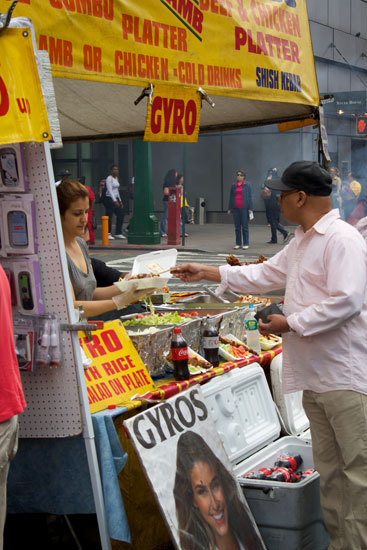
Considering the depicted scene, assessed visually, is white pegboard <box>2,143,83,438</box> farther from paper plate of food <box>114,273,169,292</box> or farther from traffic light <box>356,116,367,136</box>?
traffic light <box>356,116,367,136</box>

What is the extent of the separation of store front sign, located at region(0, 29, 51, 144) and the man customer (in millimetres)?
1353

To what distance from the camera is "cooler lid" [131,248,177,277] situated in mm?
5488

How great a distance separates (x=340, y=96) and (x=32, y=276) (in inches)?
1077

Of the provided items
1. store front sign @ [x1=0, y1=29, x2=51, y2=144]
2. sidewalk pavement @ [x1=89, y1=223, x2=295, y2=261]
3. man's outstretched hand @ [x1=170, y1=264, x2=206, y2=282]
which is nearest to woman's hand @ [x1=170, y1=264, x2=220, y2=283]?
man's outstretched hand @ [x1=170, y1=264, x2=206, y2=282]

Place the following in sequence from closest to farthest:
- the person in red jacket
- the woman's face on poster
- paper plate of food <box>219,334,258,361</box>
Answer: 1. the person in red jacket
2. the woman's face on poster
3. paper plate of food <box>219,334,258,361</box>

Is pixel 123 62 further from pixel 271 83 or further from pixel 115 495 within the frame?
pixel 115 495

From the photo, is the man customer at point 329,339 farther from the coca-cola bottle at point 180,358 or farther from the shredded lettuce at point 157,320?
the shredded lettuce at point 157,320

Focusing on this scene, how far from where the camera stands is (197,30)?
5211mm

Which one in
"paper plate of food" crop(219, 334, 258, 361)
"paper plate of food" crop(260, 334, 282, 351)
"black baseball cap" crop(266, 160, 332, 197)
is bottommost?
"paper plate of food" crop(260, 334, 282, 351)

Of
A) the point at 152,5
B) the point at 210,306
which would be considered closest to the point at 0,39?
the point at 152,5

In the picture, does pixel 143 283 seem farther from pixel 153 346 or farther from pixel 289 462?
pixel 289 462

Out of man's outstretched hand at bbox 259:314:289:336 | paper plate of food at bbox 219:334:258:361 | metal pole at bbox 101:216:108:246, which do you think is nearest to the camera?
man's outstretched hand at bbox 259:314:289:336

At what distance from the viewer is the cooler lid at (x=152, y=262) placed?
5488 mm

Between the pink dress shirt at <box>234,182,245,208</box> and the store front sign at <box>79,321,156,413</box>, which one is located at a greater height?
the pink dress shirt at <box>234,182,245,208</box>
